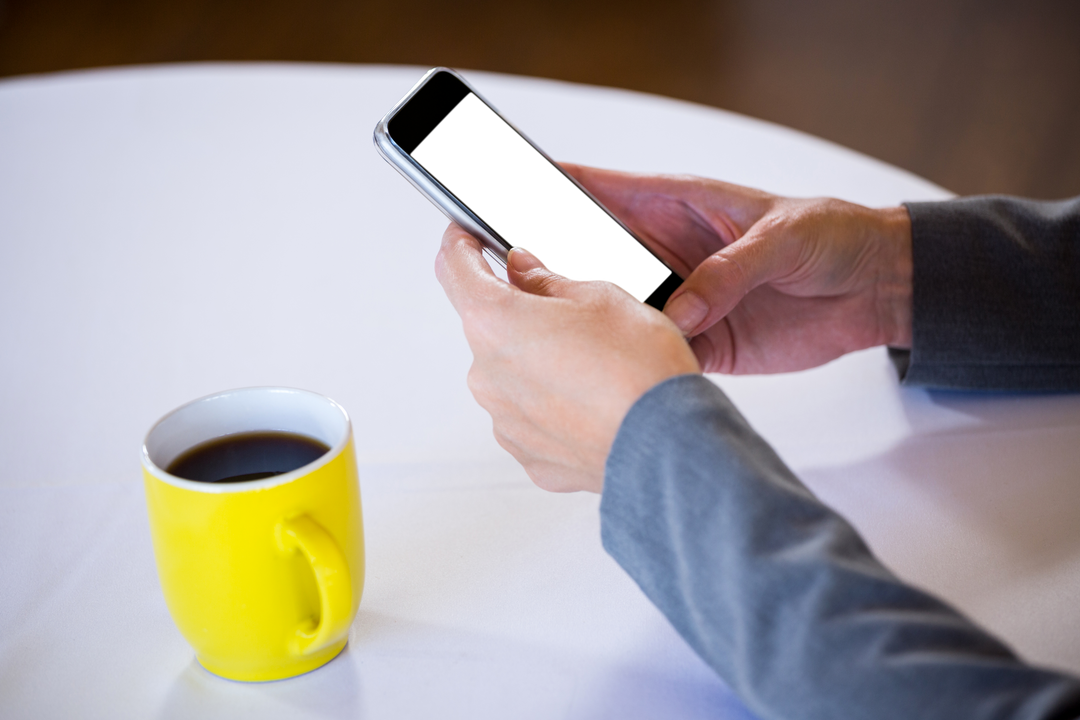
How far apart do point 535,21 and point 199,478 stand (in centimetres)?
290

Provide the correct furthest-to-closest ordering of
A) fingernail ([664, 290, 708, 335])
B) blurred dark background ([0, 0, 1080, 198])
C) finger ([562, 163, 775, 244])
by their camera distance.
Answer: blurred dark background ([0, 0, 1080, 198]) → finger ([562, 163, 775, 244]) → fingernail ([664, 290, 708, 335])

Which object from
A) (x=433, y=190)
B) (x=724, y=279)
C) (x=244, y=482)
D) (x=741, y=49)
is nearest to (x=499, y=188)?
(x=433, y=190)

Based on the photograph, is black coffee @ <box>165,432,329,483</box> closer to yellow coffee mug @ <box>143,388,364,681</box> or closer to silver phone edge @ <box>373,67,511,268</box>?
yellow coffee mug @ <box>143,388,364,681</box>

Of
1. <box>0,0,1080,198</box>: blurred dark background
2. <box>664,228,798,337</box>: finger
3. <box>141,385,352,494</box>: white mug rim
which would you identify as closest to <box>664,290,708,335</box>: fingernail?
<box>664,228,798,337</box>: finger

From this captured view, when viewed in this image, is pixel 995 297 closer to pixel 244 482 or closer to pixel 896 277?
pixel 896 277

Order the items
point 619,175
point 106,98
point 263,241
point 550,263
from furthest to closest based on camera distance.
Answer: point 106,98 < point 263,241 < point 619,175 < point 550,263

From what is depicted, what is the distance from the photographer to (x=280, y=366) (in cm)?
68

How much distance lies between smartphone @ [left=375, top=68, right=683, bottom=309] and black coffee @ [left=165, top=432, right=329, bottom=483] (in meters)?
0.19

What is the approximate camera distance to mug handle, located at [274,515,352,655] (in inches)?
15.4

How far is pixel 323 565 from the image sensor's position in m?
0.39

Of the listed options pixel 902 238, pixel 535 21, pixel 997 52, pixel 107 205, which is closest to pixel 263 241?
pixel 107 205

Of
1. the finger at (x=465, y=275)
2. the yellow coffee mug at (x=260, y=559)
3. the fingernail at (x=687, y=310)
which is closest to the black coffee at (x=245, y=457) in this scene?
the yellow coffee mug at (x=260, y=559)

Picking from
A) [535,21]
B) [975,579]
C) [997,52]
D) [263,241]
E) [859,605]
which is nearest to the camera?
[859,605]

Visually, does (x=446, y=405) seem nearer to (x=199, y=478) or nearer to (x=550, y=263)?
(x=550, y=263)
